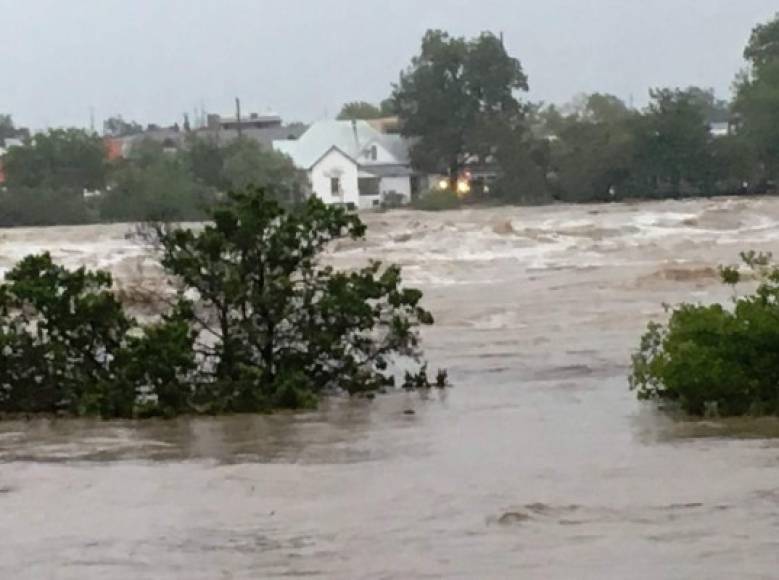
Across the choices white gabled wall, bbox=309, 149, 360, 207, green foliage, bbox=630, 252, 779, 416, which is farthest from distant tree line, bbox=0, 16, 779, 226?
green foliage, bbox=630, 252, 779, 416

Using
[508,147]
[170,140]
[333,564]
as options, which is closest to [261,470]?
[333,564]

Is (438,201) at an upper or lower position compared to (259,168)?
lower

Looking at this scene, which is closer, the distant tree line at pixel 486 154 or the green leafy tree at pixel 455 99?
the distant tree line at pixel 486 154

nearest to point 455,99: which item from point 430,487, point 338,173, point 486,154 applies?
point 486,154

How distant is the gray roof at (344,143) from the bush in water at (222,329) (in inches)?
2708

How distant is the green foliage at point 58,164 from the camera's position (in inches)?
3012

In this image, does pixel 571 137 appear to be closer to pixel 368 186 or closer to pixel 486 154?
pixel 486 154

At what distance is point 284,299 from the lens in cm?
1878

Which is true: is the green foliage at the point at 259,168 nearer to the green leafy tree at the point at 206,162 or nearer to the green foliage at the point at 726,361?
the green leafy tree at the point at 206,162

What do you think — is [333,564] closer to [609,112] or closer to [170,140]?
[609,112]

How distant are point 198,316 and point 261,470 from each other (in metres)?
6.30

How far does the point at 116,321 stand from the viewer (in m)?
18.2

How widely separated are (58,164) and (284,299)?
6070 centimetres

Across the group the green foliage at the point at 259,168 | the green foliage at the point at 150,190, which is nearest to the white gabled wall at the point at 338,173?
the green foliage at the point at 259,168
